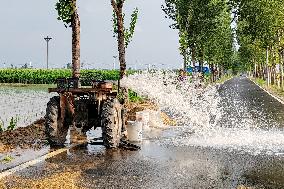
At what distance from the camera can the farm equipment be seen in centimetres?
1287

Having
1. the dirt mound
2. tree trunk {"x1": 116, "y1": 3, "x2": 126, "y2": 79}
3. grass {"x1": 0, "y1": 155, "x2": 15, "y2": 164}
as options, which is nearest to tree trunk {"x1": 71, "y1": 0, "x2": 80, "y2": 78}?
the dirt mound

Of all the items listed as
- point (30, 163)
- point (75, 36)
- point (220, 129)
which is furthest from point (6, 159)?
point (75, 36)

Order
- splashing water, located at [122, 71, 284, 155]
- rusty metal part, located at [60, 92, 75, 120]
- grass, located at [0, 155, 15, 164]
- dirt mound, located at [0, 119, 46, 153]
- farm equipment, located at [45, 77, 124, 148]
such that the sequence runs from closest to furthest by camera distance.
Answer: grass, located at [0, 155, 15, 164] < farm equipment, located at [45, 77, 124, 148] < rusty metal part, located at [60, 92, 75, 120] < dirt mound, located at [0, 119, 46, 153] < splashing water, located at [122, 71, 284, 155]

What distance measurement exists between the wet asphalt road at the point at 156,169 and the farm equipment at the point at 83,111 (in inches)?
22.4

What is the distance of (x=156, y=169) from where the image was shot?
10.4 m

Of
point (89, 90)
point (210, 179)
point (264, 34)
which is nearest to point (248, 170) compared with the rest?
point (210, 179)

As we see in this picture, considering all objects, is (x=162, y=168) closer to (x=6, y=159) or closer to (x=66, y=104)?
(x=6, y=159)

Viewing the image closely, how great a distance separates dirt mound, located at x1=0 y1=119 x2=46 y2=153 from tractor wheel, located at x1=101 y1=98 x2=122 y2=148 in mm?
1851

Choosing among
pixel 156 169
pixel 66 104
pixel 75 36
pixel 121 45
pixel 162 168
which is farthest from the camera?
pixel 121 45

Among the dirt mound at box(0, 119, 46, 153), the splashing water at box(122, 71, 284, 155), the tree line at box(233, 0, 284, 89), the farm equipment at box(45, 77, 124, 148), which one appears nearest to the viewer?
Answer: the farm equipment at box(45, 77, 124, 148)

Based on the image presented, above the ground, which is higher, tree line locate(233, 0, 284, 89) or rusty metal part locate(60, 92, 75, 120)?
tree line locate(233, 0, 284, 89)

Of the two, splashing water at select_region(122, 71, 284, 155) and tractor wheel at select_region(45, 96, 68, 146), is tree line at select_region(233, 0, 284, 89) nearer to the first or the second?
splashing water at select_region(122, 71, 284, 155)

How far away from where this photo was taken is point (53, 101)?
43.3 feet

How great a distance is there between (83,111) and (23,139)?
7.59 ft
